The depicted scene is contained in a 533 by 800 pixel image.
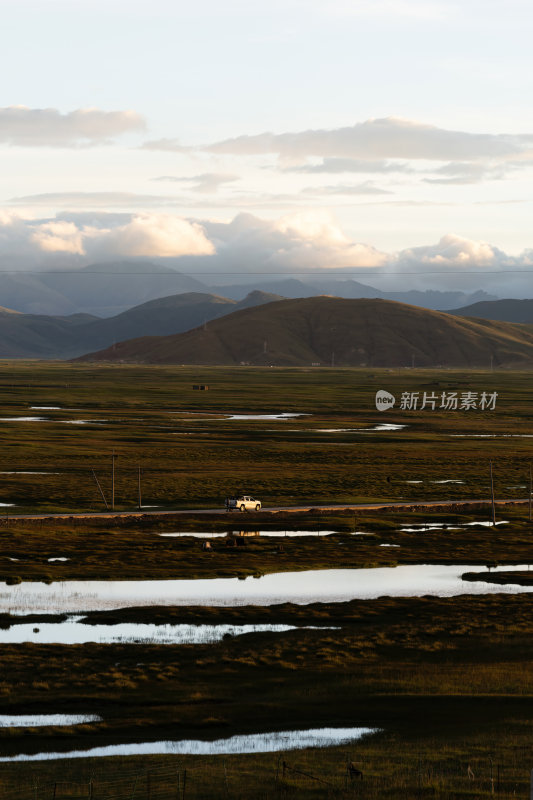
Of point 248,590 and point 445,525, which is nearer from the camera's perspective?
point 248,590

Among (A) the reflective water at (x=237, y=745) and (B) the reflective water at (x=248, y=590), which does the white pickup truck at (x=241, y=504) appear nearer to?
(B) the reflective water at (x=248, y=590)

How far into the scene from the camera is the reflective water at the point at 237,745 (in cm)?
3538

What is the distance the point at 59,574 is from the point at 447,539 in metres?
32.4

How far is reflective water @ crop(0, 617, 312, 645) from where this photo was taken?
51.8 m

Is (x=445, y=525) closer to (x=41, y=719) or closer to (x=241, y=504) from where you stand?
(x=241, y=504)

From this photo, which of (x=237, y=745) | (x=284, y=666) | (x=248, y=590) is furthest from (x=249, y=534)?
(x=237, y=745)

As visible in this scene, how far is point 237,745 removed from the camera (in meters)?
36.5

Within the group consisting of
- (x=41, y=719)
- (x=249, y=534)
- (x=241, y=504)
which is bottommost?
(x=249, y=534)

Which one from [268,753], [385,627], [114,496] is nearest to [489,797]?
[268,753]

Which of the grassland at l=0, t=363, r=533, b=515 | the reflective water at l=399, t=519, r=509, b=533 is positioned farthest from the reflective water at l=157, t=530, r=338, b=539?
the grassland at l=0, t=363, r=533, b=515

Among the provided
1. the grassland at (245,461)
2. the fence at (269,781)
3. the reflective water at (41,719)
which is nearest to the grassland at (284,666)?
the fence at (269,781)

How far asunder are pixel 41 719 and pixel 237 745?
26.1ft

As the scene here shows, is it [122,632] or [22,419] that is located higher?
[22,419]

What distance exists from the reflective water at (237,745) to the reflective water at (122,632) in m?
14.6
